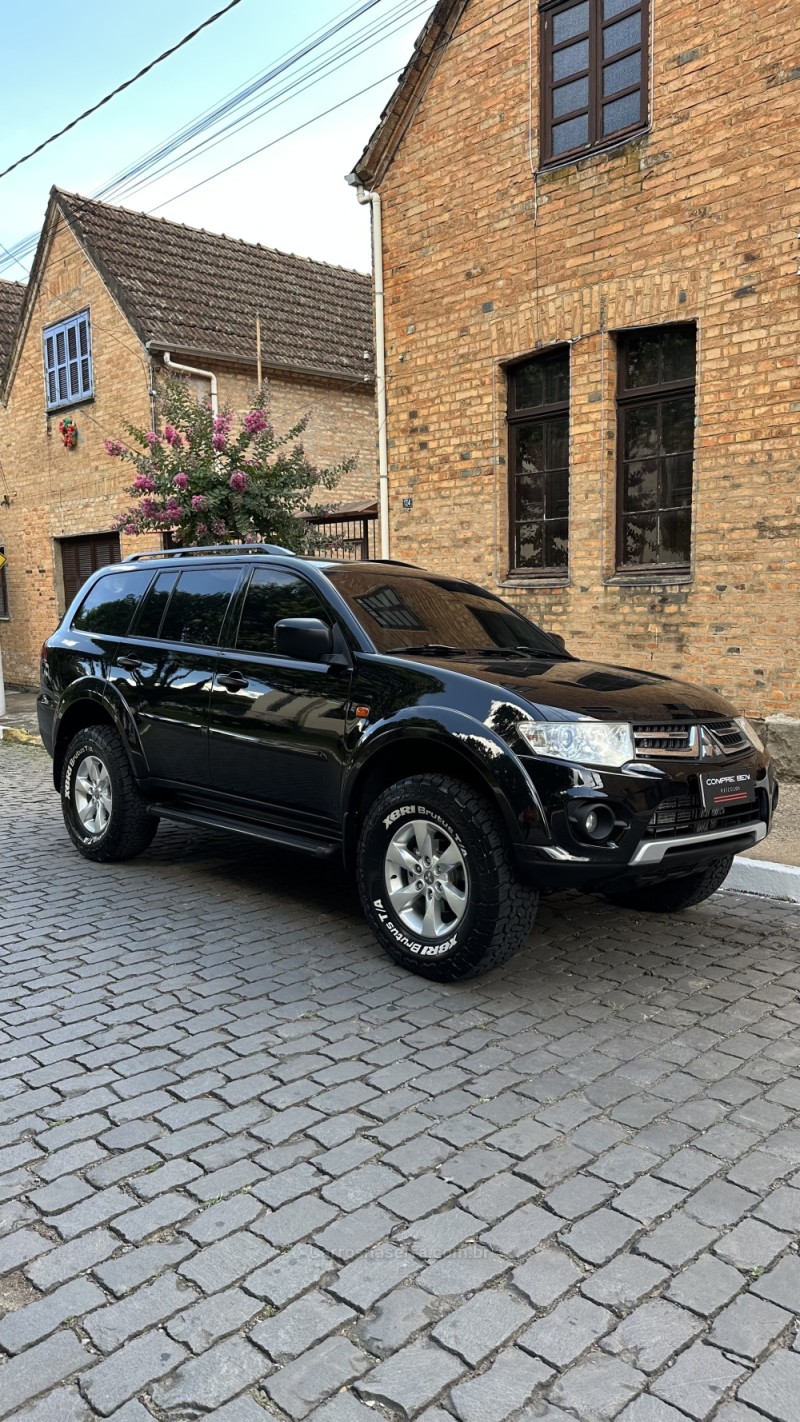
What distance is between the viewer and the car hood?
428 cm

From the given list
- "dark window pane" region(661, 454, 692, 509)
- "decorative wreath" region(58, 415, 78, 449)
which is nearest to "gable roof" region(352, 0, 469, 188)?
"dark window pane" region(661, 454, 692, 509)

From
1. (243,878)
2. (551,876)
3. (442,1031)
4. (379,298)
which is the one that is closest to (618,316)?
(379,298)

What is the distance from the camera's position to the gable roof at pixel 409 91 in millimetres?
10359

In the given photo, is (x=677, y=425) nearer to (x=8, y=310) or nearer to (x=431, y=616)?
(x=431, y=616)

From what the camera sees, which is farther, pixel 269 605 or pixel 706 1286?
pixel 269 605

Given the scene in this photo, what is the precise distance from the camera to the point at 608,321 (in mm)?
9180

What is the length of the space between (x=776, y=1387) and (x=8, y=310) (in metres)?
24.6

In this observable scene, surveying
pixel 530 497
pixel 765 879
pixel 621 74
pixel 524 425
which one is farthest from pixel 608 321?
pixel 765 879

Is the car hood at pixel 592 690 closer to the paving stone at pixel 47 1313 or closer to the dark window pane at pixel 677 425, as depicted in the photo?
the paving stone at pixel 47 1313

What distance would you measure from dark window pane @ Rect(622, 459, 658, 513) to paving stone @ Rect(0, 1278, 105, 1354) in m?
8.05

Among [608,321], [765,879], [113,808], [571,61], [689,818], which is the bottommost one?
[765,879]

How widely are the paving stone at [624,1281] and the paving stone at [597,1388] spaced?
19 cm

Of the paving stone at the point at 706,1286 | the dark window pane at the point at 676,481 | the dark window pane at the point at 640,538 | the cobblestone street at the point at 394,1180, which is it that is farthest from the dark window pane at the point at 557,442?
the paving stone at the point at 706,1286

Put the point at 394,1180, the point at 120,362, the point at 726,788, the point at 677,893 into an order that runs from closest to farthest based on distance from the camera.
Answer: the point at 394,1180 → the point at 726,788 → the point at 677,893 → the point at 120,362
